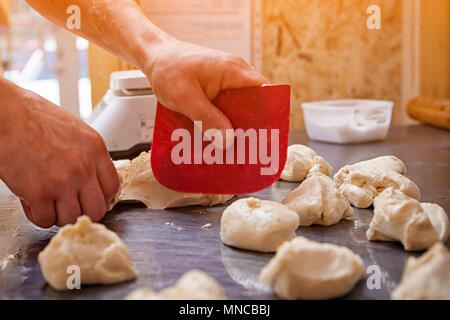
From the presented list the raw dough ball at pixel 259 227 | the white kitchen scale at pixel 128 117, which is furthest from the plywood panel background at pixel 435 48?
the raw dough ball at pixel 259 227

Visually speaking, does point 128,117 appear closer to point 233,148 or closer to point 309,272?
point 233,148

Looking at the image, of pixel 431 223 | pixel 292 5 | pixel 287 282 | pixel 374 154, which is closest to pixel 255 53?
pixel 292 5

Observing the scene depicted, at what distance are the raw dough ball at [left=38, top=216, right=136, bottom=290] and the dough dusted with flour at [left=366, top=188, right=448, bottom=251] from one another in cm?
48

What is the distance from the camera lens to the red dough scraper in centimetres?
122

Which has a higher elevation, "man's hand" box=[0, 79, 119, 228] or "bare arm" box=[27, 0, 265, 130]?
"bare arm" box=[27, 0, 265, 130]

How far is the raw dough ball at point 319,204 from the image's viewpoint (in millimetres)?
1178

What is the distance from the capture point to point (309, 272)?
0.85 m

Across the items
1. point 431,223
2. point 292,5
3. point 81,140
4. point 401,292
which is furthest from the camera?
point 292,5

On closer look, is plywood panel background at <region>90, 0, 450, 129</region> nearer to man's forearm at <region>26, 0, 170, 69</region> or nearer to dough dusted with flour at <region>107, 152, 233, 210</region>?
man's forearm at <region>26, 0, 170, 69</region>

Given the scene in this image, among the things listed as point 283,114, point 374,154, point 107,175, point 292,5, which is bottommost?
point 374,154

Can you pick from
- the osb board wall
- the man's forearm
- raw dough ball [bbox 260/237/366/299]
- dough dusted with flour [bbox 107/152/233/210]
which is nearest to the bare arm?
the man's forearm

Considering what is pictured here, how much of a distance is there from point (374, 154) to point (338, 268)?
119 cm

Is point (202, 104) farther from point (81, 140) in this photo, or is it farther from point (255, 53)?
point (255, 53)
